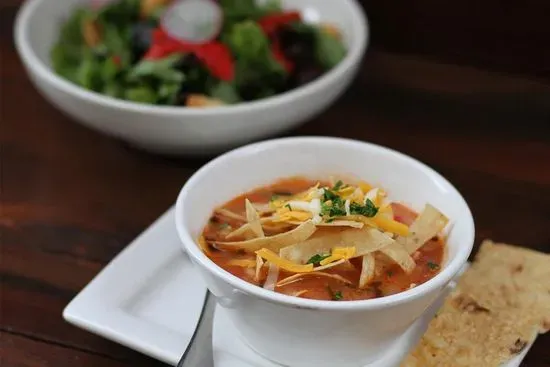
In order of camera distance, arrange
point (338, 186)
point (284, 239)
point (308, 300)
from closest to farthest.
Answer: point (308, 300) → point (284, 239) → point (338, 186)

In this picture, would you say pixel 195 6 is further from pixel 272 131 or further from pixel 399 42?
pixel 399 42

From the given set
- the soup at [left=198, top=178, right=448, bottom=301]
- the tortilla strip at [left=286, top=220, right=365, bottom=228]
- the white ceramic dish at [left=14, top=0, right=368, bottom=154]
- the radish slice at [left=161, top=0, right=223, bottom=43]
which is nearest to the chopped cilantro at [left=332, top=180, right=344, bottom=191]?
the soup at [left=198, top=178, right=448, bottom=301]

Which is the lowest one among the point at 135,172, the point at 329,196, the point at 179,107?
the point at 135,172

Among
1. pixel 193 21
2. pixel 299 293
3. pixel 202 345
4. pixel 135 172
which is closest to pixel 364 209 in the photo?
pixel 299 293

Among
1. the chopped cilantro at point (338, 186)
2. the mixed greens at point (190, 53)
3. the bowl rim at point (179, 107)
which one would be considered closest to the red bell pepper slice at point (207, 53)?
the mixed greens at point (190, 53)

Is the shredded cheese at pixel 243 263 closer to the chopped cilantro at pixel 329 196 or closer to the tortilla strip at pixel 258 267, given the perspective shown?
the tortilla strip at pixel 258 267

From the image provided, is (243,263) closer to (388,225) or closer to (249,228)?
(249,228)

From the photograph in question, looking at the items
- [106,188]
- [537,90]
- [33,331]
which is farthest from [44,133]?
[537,90]

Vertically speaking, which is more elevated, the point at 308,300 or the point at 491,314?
the point at 308,300
